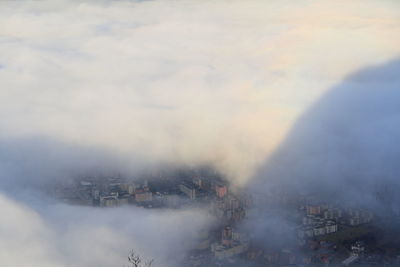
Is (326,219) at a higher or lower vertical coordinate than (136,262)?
higher

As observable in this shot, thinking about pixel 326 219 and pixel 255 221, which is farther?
pixel 326 219

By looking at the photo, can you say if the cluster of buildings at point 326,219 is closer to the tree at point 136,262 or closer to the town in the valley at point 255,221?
the town in the valley at point 255,221

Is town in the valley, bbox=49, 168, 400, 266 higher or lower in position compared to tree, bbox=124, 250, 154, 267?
higher

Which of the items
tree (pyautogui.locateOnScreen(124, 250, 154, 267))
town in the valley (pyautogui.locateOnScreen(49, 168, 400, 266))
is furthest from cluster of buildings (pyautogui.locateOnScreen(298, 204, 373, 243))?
tree (pyautogui.locateOnScreen(124, 250, 154, 267))

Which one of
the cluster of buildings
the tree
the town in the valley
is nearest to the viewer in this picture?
the tree

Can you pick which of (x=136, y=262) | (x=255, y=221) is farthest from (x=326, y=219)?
(x=136, y=262)

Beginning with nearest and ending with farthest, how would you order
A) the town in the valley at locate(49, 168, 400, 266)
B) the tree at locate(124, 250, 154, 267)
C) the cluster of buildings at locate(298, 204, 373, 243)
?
the tree at locate(124, 250, 154, 267)
the town in the valley at locate(49, 168, 400, 266)
the cluster of buildings at locate(298, 204, 373, 243)

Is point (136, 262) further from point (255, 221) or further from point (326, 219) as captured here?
point (326, 219)

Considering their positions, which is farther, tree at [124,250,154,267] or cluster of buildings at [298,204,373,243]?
cluster of buildings at [298,204,373,243]

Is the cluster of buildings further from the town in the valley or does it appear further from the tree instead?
the tree
